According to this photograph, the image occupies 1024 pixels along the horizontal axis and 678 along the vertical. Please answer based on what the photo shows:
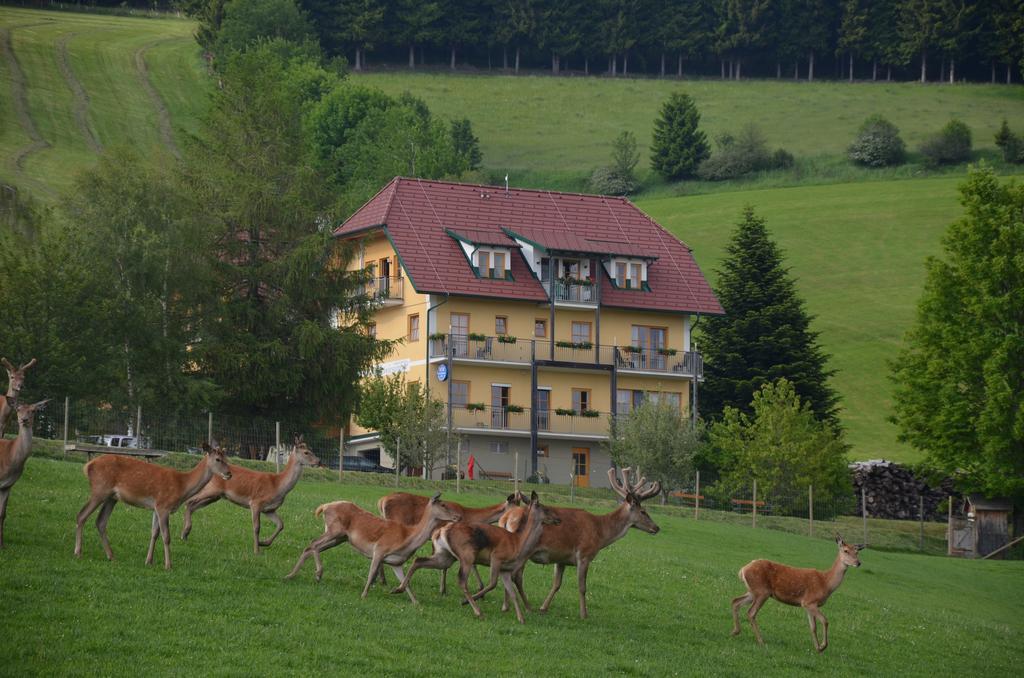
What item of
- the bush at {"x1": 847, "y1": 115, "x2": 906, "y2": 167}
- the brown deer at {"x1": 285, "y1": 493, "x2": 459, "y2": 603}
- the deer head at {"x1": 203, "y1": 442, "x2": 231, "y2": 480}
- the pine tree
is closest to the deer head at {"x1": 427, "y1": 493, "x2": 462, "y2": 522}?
the brown deer at {"x1": 285, "y1": 493, "x2": 459, "y2": 603}

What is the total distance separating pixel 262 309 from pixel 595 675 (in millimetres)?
39623

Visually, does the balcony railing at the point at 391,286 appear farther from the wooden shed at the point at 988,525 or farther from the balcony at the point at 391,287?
the wooden shed at the point at 988,525

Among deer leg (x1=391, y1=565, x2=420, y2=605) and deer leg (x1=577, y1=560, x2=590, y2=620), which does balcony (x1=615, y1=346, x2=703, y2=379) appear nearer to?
deer leg (x1=577, y1=560, x2=590, y2=620)

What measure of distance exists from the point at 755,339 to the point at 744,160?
61.0m

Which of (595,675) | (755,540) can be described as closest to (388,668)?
(595,675)

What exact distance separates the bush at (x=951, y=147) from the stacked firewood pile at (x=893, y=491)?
66858mm

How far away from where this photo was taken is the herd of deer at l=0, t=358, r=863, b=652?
2189 centimetres

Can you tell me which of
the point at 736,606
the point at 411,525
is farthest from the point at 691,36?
the point at 411,525

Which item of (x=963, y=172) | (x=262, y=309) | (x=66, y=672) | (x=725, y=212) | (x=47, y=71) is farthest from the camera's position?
(x=47, y=71)

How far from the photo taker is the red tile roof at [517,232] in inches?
2731

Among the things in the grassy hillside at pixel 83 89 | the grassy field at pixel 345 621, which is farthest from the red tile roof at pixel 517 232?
A: the grassy field at pixel 345 621

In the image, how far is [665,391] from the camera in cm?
7281

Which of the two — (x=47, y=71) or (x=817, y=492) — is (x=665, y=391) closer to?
(x=817, y=492)

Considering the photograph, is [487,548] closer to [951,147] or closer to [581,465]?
[581,465]
